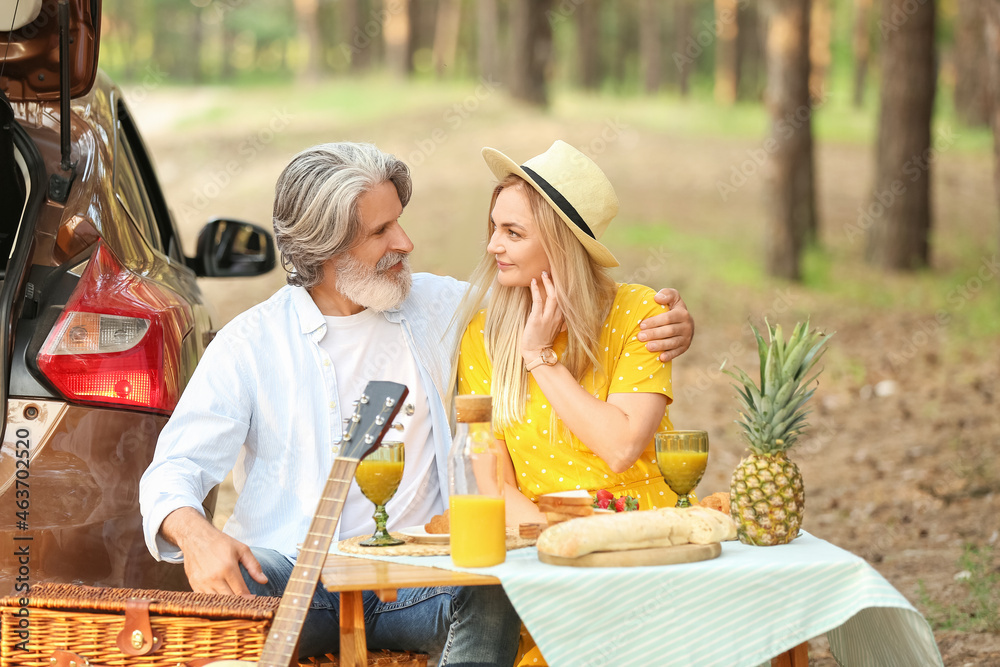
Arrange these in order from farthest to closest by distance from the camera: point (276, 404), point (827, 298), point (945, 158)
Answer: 1. point (945, 158)
2. point (827, 298)
3. point (276, 404)

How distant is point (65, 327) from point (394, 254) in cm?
102

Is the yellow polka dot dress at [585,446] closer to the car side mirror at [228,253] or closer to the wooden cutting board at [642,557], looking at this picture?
the wooden cutting board at [642,557]

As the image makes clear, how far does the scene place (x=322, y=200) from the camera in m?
3.38

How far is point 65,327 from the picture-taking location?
2783 millimetres

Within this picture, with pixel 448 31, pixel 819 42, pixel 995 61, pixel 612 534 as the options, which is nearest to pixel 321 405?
pixel 612 534

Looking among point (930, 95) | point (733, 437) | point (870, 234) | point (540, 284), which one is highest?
point (930, 95)

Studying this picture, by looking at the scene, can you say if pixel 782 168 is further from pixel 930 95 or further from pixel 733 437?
pixel 733 437

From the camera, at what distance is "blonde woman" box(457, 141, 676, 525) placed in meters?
3.14

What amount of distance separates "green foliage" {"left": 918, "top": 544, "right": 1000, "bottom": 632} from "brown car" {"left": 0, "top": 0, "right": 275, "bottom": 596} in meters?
3.32

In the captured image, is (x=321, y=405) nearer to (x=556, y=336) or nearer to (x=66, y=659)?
(x=556, y=336)

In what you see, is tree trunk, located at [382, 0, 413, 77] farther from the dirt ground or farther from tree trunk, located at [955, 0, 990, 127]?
tree trunk, located at [955, 0, 990, 127]

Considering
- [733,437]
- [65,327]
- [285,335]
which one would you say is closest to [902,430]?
[733,437]

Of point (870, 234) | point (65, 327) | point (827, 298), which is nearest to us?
point (65, 327)

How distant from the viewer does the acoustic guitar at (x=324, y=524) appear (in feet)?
7.20
